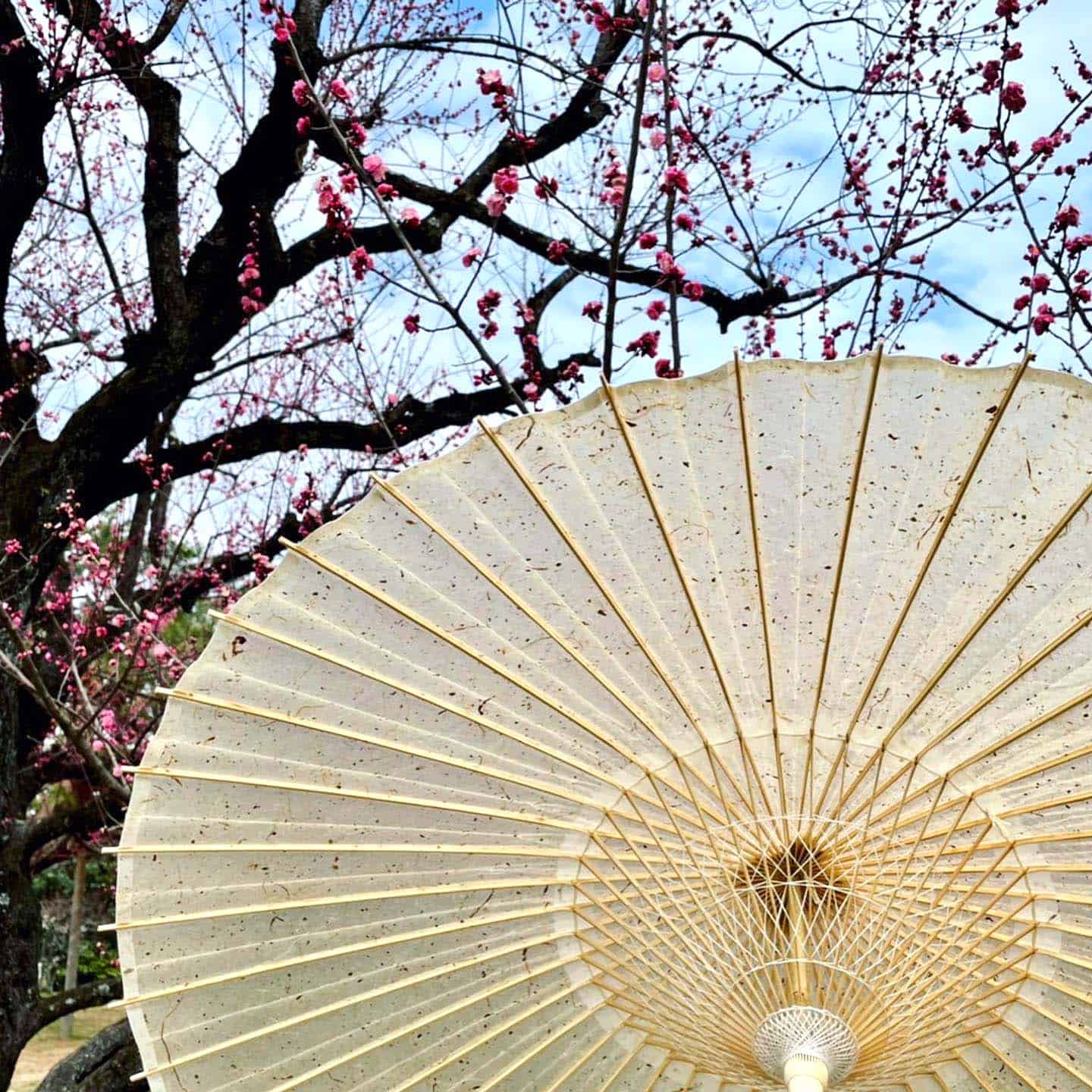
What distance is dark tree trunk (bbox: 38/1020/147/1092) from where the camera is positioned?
4855 millimetres

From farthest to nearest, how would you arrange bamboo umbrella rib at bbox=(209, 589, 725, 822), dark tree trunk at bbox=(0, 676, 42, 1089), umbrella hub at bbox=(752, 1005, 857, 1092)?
1. dark tree trunk at bbox=(0, 676, 42, 1089)
2. bamboo umbrella rib at bbox=(209, 589, 725, 822)
3. umbrella hub at bbox=(752, 1005, 857, 1092)

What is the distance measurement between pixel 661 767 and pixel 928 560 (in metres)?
0.53

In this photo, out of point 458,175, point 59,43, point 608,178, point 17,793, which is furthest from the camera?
point 458,175

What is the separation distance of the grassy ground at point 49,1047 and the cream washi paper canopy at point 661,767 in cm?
1117

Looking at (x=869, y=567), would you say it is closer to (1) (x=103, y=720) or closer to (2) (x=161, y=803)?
(2) (x=161, y=803)

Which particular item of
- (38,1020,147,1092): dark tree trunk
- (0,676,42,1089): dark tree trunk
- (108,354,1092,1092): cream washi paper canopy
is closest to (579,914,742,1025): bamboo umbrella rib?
(108,354,1092,1092): cream washi paper canopy

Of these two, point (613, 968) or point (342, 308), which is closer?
point (613, 968)

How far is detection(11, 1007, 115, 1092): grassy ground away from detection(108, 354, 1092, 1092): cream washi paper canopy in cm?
1117

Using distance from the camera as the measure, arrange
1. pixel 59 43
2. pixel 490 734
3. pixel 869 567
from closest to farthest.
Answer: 1. pixel 869 567
2. pixel 490 734
3. pixel 59 43

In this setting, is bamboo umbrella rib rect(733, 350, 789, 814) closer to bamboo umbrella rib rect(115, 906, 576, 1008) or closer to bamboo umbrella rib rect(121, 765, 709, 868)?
bamboo umbrella rib rect(121, 765, 709, 868)

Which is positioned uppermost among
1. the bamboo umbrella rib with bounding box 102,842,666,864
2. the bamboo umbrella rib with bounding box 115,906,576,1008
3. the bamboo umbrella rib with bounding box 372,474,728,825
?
the bamboo umbrella rib with bounding box 372,474,728,825

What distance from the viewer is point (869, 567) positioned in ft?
5.92

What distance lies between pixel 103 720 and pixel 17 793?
55 cm

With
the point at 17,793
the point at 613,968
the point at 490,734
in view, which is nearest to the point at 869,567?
the point at 490,734
